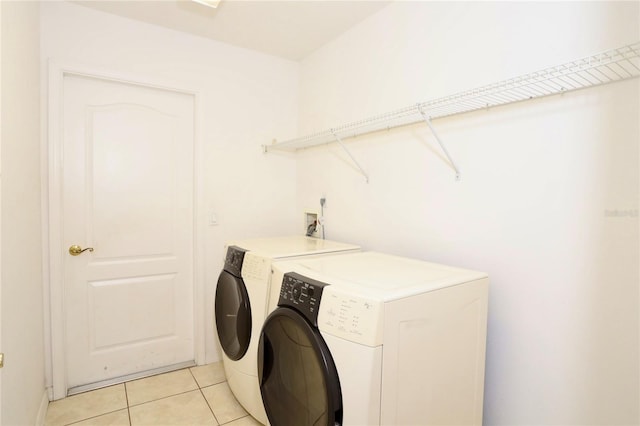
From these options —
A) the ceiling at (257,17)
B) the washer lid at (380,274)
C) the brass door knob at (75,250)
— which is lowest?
the brass door knob at (75,250)

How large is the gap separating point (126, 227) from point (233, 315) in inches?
40.9

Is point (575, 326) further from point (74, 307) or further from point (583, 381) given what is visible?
point (74, 307)

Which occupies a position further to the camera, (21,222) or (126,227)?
(126,227)

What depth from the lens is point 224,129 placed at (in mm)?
2629

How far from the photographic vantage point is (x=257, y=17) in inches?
87.0

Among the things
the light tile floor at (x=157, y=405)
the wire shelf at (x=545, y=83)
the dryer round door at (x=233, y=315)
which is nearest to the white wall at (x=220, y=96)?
the light tile floor at (x=157, y=405)

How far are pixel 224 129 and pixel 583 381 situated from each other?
250cm

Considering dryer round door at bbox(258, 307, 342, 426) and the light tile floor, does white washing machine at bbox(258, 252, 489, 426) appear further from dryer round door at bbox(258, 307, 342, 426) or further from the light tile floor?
the light tile floor

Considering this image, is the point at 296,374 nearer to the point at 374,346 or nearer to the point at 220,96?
the point at 374,346

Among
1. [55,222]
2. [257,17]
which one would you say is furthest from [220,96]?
[55,222]

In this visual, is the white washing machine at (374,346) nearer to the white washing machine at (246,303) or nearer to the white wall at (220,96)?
the white washing machine at (246,303)

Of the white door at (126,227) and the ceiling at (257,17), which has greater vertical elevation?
the ceiling at (257,17)

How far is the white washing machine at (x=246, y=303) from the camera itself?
5.72 feet

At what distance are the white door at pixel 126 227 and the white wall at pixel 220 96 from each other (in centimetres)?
14
